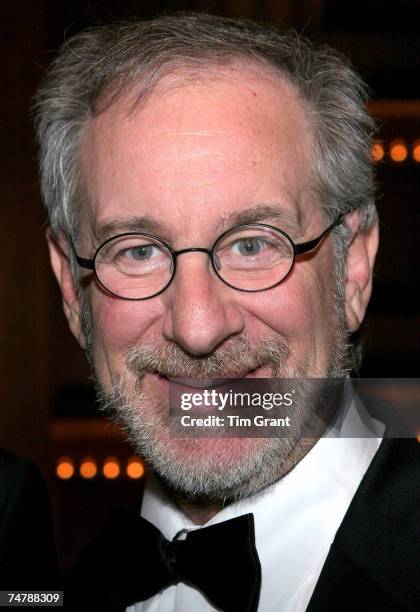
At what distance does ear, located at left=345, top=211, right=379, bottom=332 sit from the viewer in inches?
68.7

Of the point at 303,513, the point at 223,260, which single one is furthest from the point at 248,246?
the point at 303,513

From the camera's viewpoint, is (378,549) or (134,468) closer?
(378,549)

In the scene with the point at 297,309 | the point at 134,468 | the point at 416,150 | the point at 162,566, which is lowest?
the point at 134,468

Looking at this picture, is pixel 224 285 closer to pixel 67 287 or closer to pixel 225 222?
pixel 225 222

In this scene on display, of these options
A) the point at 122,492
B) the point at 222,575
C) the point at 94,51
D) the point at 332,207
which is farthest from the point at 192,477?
the point at 122,492

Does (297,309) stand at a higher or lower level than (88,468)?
higher

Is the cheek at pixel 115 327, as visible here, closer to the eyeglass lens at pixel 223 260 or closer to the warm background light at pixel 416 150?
the eyeglass lens at pixel 223 260

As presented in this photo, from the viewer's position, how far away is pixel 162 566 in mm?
1631

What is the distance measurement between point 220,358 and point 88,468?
200 centimetres

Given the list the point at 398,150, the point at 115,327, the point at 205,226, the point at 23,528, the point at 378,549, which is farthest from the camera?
the point at 398,150

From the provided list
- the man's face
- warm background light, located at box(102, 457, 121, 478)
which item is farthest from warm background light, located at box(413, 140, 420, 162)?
the man's face

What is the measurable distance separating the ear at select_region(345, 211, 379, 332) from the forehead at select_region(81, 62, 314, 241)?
169 millimetres

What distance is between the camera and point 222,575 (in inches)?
59.6

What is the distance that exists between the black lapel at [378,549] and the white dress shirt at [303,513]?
0.08 meters
